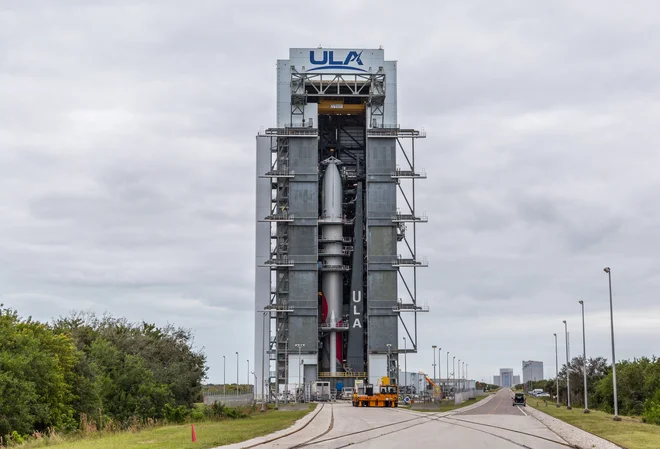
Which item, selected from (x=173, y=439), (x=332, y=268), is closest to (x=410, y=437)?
(x=173, y=439)

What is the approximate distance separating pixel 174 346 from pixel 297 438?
38.1 m

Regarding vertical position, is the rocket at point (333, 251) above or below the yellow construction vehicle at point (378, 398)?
above

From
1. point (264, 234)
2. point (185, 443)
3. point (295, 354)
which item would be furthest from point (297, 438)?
point (264, 234)

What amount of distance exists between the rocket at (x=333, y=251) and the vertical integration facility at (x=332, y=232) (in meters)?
0.11

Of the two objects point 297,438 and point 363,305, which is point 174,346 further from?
point 297,438

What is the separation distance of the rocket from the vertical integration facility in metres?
0.11

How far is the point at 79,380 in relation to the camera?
141 ft

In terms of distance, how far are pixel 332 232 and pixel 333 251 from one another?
7.04 feet

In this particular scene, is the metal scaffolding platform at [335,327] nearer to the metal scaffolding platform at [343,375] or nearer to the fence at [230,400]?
the metal scaffolding platform at [343,375]

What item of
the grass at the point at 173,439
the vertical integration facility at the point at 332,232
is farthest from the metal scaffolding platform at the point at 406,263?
the grass at the point at 173,439

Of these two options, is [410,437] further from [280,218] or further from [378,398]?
[280,218]

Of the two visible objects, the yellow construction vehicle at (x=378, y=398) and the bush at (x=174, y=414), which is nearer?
the bush at (x=174, y=414)

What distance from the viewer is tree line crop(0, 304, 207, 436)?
34375mm

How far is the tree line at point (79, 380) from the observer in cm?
3438
